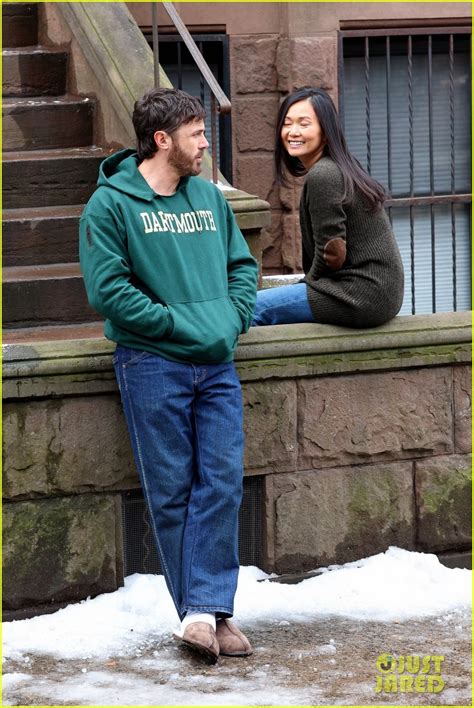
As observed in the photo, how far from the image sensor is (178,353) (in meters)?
5.06

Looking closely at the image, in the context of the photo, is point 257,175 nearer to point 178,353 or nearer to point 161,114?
point 161,114

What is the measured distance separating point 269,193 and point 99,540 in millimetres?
4214

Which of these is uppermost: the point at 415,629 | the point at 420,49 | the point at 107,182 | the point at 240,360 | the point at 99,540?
the point at 420,49

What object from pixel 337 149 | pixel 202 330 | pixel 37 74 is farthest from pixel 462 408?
pixel 37 74

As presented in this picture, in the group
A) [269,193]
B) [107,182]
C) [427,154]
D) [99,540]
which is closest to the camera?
[107,182]

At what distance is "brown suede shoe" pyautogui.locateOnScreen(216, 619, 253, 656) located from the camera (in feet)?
16.6

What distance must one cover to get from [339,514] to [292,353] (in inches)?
29.3

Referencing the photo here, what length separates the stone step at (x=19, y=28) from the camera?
26.8 ft

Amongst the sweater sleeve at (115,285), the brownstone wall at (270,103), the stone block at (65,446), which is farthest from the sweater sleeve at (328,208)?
the brownstone wall at (270,103)

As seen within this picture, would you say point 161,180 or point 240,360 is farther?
point 240,360

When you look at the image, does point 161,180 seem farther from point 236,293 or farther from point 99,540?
point 99,540

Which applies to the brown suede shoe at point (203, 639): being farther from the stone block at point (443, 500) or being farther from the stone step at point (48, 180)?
the stone step at point (48, 180)

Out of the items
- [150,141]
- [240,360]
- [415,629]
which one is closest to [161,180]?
[150,141]

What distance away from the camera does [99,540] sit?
A: 5527mm
